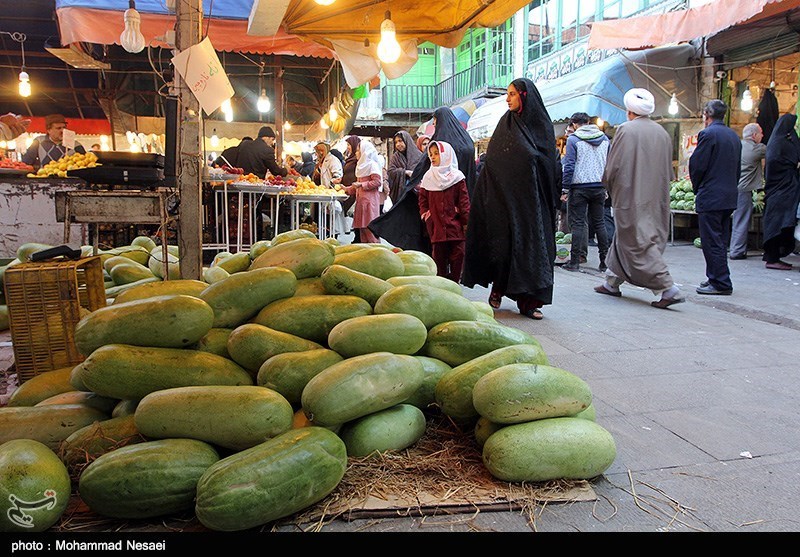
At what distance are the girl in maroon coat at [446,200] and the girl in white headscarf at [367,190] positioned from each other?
2849 millimetres

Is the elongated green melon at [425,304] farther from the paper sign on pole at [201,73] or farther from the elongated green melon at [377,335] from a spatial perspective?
the paper sign on pole at [201,73]

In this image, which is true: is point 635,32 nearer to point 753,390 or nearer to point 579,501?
point 753,390

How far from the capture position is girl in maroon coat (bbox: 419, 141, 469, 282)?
6.31 metres

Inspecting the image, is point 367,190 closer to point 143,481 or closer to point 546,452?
point 546,452

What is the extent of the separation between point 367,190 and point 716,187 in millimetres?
4857

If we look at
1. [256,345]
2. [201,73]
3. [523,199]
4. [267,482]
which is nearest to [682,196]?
[523,199]

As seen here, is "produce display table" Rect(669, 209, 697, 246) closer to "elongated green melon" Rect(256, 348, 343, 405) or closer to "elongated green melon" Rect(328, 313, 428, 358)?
"elongated green melon" Rect(328, 313, 428, 358)

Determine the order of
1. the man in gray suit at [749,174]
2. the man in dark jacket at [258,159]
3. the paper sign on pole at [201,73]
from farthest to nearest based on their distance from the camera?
the man in dark jacket at [258,159], the man in gray suit at [749,174], the paper sign on pole at [201,73]

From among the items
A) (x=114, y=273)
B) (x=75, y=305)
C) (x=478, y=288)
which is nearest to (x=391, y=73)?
(x=478, y=288)

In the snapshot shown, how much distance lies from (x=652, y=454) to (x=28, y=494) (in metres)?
2.43

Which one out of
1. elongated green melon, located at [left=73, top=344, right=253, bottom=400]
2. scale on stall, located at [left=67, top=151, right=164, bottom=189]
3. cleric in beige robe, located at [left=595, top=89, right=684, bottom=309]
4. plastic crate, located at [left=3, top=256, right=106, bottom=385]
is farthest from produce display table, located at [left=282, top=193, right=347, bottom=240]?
elongated green melon, located at [left=73, top=344, right=253, bottom=400]

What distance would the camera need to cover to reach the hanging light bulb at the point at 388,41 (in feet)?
23.1

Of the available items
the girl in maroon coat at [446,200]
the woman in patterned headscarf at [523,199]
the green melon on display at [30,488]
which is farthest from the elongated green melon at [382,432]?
the girl in maroon coat at [446,200]

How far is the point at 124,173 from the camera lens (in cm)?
458
